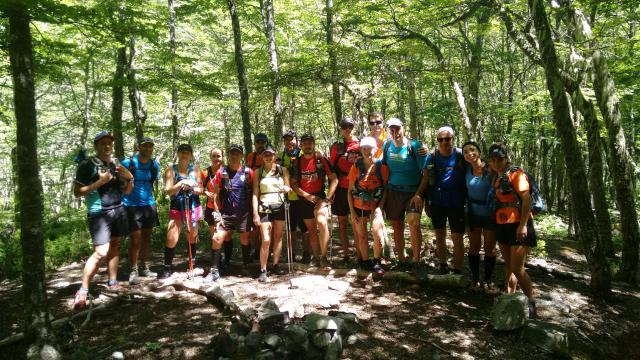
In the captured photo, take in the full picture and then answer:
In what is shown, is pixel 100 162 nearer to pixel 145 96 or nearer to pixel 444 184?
pixel 444 184

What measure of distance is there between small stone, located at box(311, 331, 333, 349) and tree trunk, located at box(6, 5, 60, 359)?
264cm

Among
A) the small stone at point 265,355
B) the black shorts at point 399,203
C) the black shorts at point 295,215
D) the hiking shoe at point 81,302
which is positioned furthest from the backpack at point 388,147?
the hiking shoe at point 81,302

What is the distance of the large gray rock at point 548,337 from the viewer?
171 inches

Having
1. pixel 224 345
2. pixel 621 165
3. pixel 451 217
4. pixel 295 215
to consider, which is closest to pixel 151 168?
pixel 295 215

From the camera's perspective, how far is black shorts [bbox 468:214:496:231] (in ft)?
18.5

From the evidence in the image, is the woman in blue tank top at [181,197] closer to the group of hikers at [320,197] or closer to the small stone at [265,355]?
the group of hikers at [320,197]

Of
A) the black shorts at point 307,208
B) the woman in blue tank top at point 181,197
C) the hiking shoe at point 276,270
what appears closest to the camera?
the woman in blue tank top at point 181,197

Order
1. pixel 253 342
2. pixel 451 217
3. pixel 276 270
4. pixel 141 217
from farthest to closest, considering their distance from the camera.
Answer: pixel 276 270
pixel 141 217
pixel 451 217
pixel 253 342

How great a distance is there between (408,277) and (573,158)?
3333 mm

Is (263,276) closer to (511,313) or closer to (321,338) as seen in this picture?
(321,338)

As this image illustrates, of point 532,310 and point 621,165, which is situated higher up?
point 621,165

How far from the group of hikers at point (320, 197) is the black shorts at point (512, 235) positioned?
2cm

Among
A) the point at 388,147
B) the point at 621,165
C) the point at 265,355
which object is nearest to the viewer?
the point at 265,355

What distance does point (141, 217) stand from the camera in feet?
21.1
